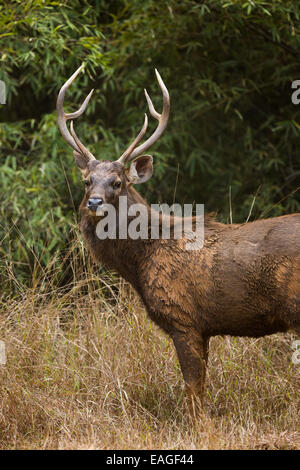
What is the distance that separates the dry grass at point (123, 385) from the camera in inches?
183

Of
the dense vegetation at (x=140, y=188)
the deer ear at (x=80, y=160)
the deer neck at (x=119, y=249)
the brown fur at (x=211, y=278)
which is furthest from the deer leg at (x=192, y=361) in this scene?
the deer ear at (x=80, y=160)

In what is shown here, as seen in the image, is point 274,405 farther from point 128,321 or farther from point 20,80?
point 20,80

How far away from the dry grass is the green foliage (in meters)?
1.60

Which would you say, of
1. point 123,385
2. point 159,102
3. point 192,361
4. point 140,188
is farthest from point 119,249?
point 159,102

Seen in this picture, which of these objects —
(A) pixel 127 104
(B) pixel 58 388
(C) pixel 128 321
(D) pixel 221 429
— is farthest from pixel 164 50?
(D) pixel 221 429

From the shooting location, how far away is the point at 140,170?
5.30m

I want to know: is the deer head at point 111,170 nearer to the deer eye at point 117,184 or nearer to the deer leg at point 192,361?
the deer eye at point 117,184

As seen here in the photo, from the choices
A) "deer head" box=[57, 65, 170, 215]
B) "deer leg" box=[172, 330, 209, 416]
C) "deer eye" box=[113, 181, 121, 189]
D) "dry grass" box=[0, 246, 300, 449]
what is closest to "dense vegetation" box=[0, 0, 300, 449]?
"dry grass" box=[0, 246, 300, 449]

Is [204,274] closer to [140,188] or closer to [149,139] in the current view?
[149,139]

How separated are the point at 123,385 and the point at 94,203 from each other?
4.93 ft

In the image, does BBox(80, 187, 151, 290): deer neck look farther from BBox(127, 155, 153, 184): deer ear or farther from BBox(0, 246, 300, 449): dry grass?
BBox(0, 246, 300, 449): dry grass

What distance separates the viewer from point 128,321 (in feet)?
19.2

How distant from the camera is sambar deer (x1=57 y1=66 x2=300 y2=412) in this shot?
15.3 ft

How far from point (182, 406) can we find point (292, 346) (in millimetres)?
1407
